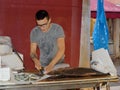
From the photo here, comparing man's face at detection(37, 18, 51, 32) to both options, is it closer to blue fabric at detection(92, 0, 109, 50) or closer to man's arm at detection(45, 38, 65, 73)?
man's arm at detection(45, 38, 65, 73)

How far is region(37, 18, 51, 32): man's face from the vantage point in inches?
176

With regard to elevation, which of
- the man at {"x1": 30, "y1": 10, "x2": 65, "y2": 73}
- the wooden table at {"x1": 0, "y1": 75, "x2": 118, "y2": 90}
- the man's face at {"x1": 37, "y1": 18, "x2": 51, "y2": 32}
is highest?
the man's face at {"x1": 37, "y1": 18, "x2": 51, "y2": 32}

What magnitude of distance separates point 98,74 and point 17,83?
3.33 feet

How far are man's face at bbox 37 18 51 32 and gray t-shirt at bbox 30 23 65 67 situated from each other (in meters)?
0.11

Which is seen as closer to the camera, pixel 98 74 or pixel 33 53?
pixel 98 74

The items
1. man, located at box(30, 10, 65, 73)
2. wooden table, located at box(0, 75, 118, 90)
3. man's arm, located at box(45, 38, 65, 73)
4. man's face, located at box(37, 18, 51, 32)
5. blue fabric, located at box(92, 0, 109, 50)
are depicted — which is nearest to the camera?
wooden table, located at box(0, 75, 118, 90)

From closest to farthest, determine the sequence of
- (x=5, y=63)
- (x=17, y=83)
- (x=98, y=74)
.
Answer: (x=17, y=83) → (x=98, y=74) → (x=5, y=63)

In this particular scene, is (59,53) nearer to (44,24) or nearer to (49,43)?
(49,43)

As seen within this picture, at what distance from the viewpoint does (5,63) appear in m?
4.55

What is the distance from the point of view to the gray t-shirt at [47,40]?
4.79m

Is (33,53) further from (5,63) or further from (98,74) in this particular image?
(98,74)

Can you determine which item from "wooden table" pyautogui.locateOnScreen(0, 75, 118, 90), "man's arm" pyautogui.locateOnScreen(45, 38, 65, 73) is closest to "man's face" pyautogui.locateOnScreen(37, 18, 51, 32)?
"man's arm" pyautogui.locateOnScreen(45, 38, 65, 73)

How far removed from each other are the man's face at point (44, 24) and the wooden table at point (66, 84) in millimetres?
1030

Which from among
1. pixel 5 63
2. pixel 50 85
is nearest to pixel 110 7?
pixel 5 63
